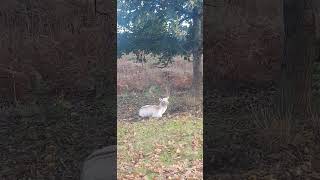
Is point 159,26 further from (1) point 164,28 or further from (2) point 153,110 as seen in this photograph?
(2) point 153,110

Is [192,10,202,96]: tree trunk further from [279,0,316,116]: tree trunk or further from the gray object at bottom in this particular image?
the gray object at bottom

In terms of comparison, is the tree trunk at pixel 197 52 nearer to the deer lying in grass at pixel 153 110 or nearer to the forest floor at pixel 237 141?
the deer lying in grass at pixel 153 110

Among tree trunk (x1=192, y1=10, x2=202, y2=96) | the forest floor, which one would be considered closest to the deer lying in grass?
the forest floor

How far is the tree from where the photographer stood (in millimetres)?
5730

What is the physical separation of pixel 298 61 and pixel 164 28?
2.19 meters

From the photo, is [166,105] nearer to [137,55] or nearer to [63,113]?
[137,55]

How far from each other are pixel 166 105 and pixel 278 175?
89.1 inches

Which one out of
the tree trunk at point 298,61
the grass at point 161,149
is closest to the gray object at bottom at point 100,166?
the grass at point 161,149

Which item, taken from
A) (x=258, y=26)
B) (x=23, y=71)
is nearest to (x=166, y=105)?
(x=258, y=26)

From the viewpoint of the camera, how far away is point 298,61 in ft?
13.9

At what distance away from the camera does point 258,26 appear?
16.9 feet

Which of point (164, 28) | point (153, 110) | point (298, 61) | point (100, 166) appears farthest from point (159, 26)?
point (100, 166)

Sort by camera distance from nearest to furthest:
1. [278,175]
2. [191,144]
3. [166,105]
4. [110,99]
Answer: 1. [278,175]
2. [110,99]
3. [191,144]
4. [166,105]

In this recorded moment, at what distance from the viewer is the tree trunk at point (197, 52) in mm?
5894
